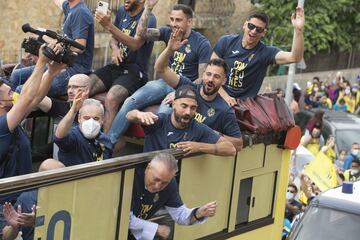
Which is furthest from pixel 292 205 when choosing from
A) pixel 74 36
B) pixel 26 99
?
pixel 26 99

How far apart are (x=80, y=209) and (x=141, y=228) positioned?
2.17 feet

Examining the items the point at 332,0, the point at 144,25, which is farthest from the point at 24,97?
the point at 332,0

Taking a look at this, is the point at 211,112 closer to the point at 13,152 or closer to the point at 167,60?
the point at 167,60

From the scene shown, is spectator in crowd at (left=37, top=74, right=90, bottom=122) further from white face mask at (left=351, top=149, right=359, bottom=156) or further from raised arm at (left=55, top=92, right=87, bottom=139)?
white face mask at (left=351, top=149, right=359, bottom=156)

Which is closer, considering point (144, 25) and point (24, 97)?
point (24, 97)

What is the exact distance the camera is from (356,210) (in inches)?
281

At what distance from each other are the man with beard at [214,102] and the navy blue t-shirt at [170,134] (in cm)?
35

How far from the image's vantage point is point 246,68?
7.82 m

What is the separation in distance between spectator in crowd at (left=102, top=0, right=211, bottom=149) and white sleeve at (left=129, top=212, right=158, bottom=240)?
1.27m

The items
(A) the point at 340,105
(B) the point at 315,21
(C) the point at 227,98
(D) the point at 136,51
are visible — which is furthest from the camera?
(B) the point at 315,21

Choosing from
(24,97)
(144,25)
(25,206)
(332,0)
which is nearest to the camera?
(25,206)

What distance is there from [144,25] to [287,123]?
1.56 m

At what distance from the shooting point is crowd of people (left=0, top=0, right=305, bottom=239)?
573 centimetres

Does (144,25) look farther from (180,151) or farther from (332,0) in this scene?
(332,0)
